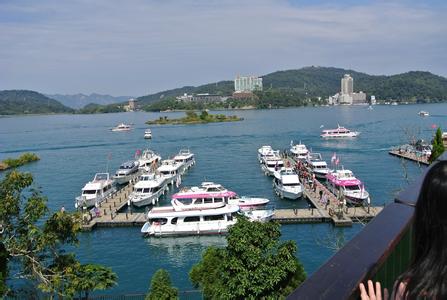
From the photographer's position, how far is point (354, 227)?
18516 millimetres

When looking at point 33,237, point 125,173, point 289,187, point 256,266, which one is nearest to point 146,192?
point 289,187

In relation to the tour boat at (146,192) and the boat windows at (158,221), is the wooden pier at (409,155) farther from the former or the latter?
the boat windows at (158,221)

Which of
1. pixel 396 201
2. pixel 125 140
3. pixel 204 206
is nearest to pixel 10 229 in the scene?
pixel 396 201

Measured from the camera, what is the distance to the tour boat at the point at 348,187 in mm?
21766

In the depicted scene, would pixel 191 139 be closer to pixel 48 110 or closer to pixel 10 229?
pixel 10 229

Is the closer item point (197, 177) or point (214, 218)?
point (214, 218)

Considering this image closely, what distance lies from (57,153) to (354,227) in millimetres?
39910

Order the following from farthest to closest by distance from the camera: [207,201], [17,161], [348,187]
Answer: [17,161] → [348,187] → [207,201]

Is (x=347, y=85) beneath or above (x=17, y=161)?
above

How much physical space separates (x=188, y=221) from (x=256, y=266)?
452 inches

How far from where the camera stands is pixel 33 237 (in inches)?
279

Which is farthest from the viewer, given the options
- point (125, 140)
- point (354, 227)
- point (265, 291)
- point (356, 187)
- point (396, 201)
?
point (125, 140)

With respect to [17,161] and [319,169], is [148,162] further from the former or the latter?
[17,161]

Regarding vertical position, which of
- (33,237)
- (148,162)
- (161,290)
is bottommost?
(148,162)
